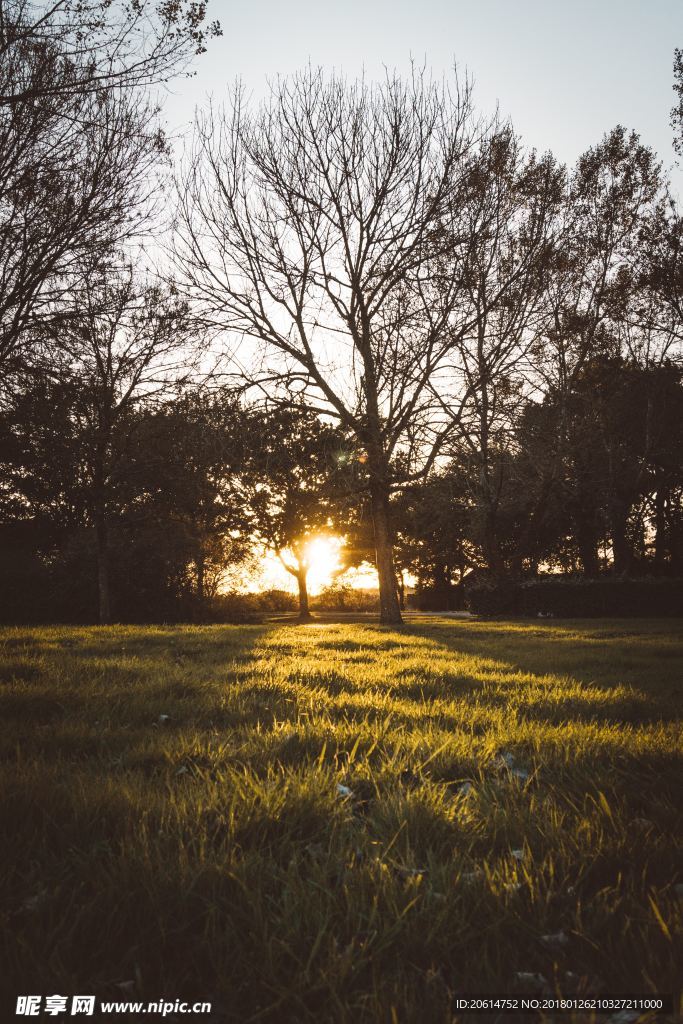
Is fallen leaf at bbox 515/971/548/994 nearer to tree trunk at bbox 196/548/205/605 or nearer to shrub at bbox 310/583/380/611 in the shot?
tree trunk at bbox 196/548/205/605

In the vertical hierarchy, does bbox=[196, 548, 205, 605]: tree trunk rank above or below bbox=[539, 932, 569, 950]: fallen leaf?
above

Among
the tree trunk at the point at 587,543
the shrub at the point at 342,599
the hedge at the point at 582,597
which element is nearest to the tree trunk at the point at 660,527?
the tree trunk at the point at 587,543

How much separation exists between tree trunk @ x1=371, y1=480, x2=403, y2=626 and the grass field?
12188mm

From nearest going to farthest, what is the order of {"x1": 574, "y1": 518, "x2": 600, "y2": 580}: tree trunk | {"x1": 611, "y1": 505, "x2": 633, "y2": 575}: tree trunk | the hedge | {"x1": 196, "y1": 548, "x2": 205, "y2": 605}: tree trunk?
the hedge < {"x1": 196, "y1": 548, "x2": 205, "y2": 605}: tree trunk < {"x1": 611, "y1": 505, "x2": 633, "y2": 575}: tree trunk < {"x1": 574, "y1": 518, "x2": 600, "y2": 580}: tree trunk

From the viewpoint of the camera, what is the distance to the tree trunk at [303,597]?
3562 centimetres

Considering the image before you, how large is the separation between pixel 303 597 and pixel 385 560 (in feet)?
69.4

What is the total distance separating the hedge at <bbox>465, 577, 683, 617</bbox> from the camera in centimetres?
2150

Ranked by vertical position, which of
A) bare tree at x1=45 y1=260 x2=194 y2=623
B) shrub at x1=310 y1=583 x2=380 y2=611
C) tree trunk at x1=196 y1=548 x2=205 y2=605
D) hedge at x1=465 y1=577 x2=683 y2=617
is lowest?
shrub at x1=310 y1=583 x2=380 y2=611

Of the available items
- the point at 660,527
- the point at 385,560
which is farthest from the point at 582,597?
the point at 660,527

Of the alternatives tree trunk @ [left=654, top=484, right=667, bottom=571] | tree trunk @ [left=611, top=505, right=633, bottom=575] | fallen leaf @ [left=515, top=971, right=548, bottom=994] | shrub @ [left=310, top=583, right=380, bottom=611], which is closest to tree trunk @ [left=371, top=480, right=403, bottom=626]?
fallen leaf @ [left=515, top=971, right=548, bottom=994]

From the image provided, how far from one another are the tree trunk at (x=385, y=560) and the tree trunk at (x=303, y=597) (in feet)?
58.2

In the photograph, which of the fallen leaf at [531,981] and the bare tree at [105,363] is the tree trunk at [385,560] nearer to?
the bare tree at [105,363]

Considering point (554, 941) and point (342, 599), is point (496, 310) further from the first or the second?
point (342, 599)

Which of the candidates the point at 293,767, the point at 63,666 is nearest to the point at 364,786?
the point at 293,767
